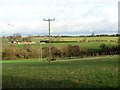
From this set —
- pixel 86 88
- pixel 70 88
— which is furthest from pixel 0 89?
Answer: pixel 86 88

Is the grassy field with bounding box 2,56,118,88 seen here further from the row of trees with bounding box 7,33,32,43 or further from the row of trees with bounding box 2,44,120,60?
the row of trees with bounding box 7,33,32,43

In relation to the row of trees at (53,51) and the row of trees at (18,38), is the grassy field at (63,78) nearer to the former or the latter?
the row of trees at (53,51)

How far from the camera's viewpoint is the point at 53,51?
82.6 metres

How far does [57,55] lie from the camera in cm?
8300

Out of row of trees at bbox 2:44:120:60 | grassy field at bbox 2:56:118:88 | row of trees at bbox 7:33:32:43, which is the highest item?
row of trees at bbox 7:33:32:43

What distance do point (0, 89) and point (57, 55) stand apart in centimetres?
7236

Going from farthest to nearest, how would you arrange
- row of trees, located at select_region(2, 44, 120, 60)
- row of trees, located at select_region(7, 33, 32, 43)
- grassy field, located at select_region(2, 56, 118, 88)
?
row of trees, located at select_region(7, 33, 32, 43), row of trees, located at select_region(2, 44, 120, 60), grassy field, located at select_region(2, 56, 118, 88)

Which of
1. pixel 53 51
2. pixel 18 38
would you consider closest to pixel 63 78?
pixel 53 51

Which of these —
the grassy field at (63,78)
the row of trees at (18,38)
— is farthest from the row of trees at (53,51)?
the grassy field at (63,78)

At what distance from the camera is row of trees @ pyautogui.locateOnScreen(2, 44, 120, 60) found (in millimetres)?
78812

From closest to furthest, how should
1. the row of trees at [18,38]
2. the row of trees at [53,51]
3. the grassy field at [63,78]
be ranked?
the grassy field at [63,78] → the row of trees at [53,51] → the row of trees at [18,38]

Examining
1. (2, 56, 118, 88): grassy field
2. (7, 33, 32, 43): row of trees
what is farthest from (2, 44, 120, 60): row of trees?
(2, 56, 118, 88): grassy field

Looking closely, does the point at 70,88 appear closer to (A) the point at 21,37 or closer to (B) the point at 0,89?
(B) the point at 0,89

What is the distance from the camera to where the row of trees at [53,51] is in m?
78.8
